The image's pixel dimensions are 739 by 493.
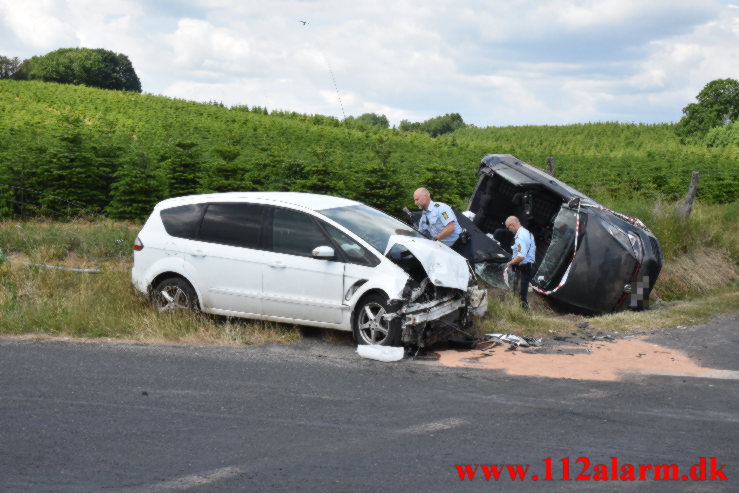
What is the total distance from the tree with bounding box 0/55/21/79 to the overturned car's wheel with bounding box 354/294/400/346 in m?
110

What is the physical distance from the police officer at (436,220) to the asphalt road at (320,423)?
328 centimetres

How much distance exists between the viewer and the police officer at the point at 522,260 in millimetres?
11266

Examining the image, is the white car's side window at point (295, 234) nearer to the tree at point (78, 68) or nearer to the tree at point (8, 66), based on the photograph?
the tree at point (78, 68)

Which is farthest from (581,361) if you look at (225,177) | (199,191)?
(225,177)

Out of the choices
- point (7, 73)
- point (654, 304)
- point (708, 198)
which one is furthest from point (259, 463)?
point (7, 73)

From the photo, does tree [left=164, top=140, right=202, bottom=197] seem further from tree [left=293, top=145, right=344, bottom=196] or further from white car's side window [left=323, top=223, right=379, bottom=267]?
white car's side window [left=323, top=223, right=379, bottom=267]

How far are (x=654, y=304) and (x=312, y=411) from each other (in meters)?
8.69

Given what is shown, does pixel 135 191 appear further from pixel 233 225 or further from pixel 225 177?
pixel 233 225

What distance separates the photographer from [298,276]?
8844 millimetres

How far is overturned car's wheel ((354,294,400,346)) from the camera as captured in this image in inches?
325

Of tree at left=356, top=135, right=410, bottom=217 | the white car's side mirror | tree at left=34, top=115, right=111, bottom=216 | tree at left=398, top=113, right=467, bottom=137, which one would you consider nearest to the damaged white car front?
the white car's side mirror

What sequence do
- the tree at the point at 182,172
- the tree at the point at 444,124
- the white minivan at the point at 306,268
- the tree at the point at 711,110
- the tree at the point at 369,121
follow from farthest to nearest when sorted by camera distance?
the tree at the point at 444,124
the tree at the point at 711,110
the tree at the point at 369,121
the tree at the point at 182,172
the white minivan at the point at 306,268

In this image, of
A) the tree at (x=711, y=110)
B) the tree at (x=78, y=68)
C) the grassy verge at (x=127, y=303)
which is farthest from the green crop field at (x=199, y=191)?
the tree at (x=78, y=68)

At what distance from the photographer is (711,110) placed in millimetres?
75375
